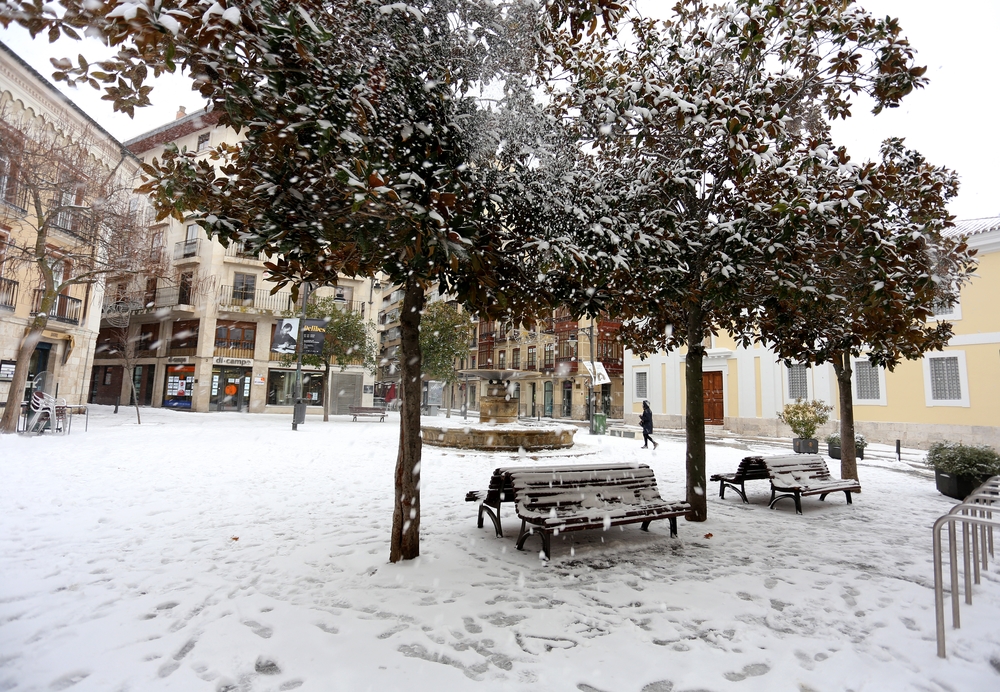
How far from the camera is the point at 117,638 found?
3.04 metres

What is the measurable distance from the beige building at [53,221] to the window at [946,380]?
23964 mm

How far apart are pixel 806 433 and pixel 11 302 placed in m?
24.9

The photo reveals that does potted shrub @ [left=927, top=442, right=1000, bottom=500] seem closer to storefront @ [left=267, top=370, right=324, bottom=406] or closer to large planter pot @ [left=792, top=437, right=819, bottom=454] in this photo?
large planter pot @ [left=792, top=437, right=819, bottom=454]

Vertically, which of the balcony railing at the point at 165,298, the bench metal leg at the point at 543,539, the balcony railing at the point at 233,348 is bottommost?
the bench metal leg at the point at 543,539

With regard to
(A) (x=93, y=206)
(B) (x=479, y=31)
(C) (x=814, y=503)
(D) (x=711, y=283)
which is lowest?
(C) (x=814, y=503)

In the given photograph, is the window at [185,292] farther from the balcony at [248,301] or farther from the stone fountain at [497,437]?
the stone fountain at [497,437]

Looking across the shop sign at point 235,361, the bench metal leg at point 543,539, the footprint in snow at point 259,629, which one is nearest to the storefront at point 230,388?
the shop sign at point 235,361

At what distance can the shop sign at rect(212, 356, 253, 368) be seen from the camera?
95.5 ft

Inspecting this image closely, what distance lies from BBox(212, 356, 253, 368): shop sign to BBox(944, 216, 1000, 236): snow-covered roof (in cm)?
3373

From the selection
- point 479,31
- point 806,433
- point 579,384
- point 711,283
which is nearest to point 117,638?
point 479,31

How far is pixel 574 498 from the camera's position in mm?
5297

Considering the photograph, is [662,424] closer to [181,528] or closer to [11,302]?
[181,528]

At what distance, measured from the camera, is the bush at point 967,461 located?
822 centimetres

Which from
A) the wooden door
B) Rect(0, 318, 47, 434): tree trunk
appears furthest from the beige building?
the wooden door
